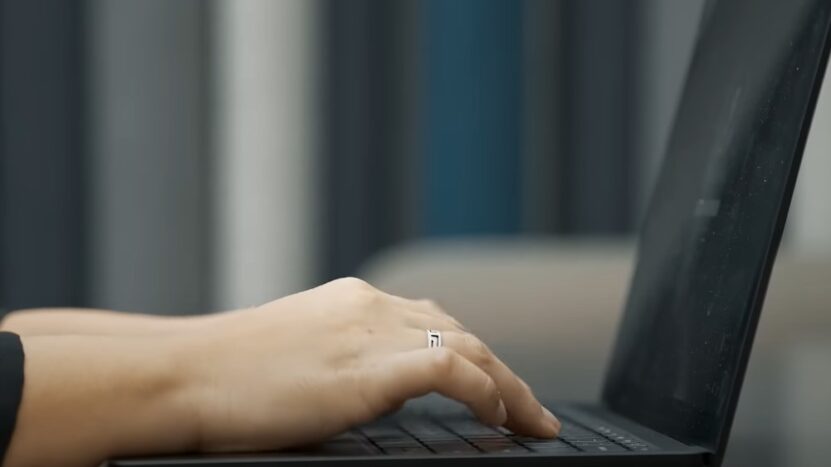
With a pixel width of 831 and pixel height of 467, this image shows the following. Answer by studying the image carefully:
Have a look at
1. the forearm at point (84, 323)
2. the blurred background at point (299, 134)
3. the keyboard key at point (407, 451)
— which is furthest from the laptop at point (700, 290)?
the blurred background at point (299, 134)

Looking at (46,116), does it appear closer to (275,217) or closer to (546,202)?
(275,217)

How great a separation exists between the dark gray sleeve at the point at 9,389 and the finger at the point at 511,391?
193 mm

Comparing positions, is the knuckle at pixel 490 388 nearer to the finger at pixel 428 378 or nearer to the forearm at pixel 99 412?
the finger at pixel 428 378

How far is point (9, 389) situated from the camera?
0.56 m

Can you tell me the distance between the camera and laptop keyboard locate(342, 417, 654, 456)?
1.87 feet

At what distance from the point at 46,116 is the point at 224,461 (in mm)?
2086

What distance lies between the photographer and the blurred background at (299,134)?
2479mm

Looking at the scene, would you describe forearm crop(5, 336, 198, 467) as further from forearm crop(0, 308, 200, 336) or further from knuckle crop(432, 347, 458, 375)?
forearm crop(0, 308, 200, 336)

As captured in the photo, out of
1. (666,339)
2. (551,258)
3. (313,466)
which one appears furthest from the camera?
(551,258)

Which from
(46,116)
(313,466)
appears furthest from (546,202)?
(313,466)

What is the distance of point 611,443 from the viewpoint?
60 centimetres

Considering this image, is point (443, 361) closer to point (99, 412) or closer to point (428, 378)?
point (428, 378)

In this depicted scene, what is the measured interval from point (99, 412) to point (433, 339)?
0.52ft

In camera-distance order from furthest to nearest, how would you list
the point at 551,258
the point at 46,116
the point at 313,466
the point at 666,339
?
the point at 46,116 < the point at 551,258 < the point at 666,339 < the point at 313,466
